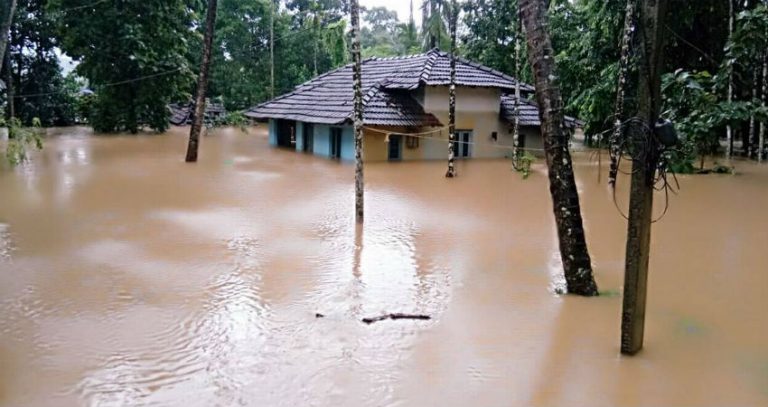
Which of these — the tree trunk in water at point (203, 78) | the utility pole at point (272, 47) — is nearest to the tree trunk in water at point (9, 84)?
the tree trunk in water at point (203, 78)

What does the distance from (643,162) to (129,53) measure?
24.6 m

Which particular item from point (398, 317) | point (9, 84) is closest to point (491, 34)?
point (9, 84)

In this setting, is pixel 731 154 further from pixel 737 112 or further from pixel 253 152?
pixel 253 152

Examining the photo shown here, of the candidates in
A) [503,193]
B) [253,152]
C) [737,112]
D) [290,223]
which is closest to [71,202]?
[290,223]

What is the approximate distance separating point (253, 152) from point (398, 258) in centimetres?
1509

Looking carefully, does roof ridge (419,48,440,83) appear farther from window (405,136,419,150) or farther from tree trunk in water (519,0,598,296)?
tree trunk in water (519,0,598,296)

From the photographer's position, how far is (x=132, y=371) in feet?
17.2

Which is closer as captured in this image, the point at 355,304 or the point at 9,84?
the point at 355,304

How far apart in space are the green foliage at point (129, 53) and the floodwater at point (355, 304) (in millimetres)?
13901

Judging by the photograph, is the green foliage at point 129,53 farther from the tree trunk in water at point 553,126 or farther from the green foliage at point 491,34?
the tree trunk in water at point 553,126

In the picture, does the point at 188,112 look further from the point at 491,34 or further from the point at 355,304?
the point at 355,304

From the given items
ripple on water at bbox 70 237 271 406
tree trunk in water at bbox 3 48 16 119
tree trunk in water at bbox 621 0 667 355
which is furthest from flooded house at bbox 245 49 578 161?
tree trunk in water at bbox 621 0 667 355

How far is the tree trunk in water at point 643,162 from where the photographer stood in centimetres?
488

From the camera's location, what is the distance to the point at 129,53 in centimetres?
2553
